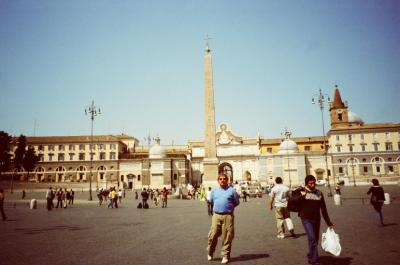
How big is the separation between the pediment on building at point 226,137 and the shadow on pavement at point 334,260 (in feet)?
215

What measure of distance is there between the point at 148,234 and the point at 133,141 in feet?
248

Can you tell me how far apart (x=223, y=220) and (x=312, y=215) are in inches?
64.8

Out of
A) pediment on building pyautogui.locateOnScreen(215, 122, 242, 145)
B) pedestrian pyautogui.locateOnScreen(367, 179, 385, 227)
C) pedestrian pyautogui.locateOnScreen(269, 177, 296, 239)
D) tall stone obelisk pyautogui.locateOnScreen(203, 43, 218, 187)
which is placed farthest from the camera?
pediment on building pyautogui.locateOnScreen(215, 122, 242, 145)

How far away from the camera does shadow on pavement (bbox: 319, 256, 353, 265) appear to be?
19.8ft

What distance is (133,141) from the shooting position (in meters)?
84.4

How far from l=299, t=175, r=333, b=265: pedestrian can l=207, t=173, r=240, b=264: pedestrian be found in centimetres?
131

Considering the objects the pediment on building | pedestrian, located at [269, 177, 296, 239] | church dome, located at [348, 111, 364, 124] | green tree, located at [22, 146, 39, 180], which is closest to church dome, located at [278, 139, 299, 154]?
the pediment on building

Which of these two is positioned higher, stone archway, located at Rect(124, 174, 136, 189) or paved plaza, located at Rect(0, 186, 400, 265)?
stone archway, located at Rect(124, 174, 136, 189)

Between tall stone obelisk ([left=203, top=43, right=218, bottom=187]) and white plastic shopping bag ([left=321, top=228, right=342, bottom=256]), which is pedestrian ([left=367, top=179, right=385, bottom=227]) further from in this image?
tall stone obelisk ([left=203, top=43, right=218, bottom=187])

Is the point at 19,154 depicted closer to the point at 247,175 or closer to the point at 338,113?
the point at 247,175

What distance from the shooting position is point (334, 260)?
20.6ft

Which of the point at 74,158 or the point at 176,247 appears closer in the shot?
the point at 176,247

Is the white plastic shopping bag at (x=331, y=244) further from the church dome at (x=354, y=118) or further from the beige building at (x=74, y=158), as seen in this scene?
the church dome at (x=354, y=118)

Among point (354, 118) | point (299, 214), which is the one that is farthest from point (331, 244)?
point (354, 118)
